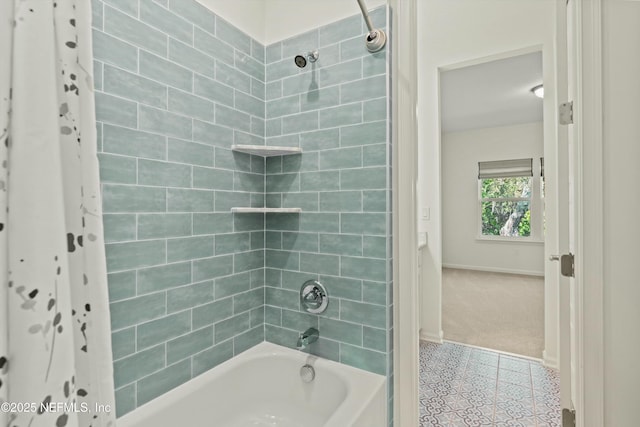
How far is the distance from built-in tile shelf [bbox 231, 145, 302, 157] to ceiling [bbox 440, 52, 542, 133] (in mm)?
2367

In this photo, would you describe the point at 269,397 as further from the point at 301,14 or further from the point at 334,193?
the point at 301,14

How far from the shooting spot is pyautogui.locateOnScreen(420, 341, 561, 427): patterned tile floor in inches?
73.0

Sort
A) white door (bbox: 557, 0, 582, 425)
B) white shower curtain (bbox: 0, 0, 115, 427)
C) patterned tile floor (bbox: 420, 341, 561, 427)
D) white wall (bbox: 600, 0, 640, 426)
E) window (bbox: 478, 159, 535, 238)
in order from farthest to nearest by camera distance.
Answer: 1. window (bbox: 478, 159, 535, 238)
2. patterned tile floor (bbox: 420, 341, 561, 427)
3. white door (bbox: 557, 0, 582, 425)
4. white wall (bbox: 600, 0, 640, 426)
5. white shower curtain (bbox: 0, 0, 115, 427)

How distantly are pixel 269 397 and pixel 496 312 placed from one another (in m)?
3.08

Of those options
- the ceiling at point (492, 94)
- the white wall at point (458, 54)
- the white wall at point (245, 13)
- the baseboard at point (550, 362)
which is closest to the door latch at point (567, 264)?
the white wall at point (458, 54)

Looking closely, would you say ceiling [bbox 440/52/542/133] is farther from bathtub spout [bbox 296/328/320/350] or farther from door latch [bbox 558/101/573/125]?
bathtub spout [bbox 296/328/320/350]

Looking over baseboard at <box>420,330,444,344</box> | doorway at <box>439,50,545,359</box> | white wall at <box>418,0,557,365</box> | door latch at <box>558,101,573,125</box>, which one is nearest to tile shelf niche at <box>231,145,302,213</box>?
door latch at <box>558,101,573,125</box>

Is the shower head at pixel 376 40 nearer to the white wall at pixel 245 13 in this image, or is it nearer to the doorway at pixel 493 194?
the white wall at pixel 245 13

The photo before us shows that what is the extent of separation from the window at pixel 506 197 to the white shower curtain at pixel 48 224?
20.8 ft

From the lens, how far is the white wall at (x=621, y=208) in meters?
1.09

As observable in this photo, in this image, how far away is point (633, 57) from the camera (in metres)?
1.09

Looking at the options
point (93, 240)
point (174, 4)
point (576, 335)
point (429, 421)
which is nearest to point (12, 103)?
point (93, 240)

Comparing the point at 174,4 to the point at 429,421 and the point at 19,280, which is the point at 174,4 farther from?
the point at 429,421

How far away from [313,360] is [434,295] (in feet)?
5.81
